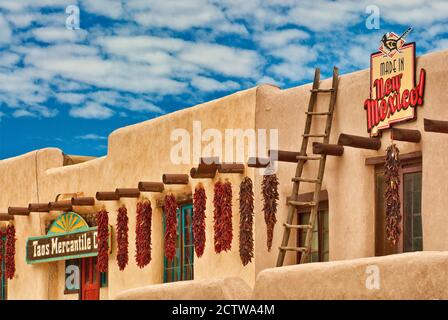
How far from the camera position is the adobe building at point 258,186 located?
14.7 m

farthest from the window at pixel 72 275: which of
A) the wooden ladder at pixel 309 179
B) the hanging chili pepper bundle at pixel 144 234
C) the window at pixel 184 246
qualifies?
the wooden ladder at pixel 309 179

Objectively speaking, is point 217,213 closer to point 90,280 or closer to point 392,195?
point 392,195

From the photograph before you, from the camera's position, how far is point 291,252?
678 inches

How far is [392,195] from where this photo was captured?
48.9 feet

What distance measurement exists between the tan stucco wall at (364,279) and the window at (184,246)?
5231 millimetres

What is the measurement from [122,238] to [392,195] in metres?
8.26

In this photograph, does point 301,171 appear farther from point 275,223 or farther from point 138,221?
point 138,221

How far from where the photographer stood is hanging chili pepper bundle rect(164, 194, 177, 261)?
20141 mm

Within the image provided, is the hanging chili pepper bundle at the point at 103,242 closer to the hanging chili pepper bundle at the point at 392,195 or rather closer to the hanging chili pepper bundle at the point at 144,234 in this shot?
the hanging chili pepper bundle at the point at 144,234

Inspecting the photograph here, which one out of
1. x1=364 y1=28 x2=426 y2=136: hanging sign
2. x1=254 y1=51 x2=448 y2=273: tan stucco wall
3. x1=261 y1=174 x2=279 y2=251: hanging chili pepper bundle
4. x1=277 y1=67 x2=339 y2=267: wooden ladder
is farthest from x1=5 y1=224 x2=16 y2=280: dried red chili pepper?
x1=364 y1=28 x2=426 y2=136: hanging sign

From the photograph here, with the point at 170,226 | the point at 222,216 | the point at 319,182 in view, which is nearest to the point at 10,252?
the point at 170,226

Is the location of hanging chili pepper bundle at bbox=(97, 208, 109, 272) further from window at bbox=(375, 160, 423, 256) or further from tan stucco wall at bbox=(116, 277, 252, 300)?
window at bbox=(375, 160, 423, 256)

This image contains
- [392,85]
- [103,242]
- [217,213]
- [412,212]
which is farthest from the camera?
[103,242]
